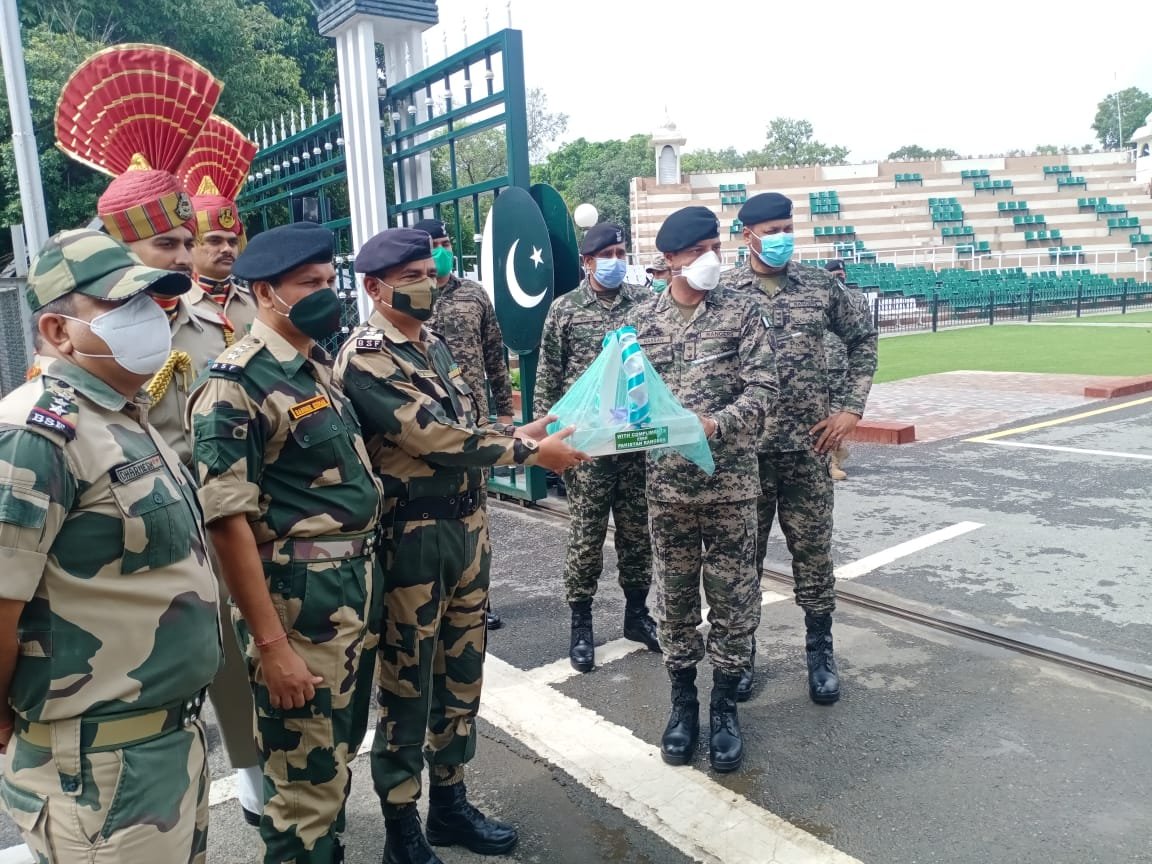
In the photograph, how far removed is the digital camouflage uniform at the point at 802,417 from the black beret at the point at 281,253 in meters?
1.84

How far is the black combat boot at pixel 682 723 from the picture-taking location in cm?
319

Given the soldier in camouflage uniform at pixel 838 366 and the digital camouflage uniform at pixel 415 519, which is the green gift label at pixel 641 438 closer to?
the digital camouflage uniform at pixel 415 519

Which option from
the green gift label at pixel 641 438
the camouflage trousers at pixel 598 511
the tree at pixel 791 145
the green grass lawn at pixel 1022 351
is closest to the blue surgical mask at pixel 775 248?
the camouflage trousers at pixel 598 511

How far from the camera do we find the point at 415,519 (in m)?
2.60

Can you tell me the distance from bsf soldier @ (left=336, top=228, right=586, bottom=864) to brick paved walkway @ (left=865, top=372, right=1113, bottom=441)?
7.13 m

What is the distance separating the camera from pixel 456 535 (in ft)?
8.72

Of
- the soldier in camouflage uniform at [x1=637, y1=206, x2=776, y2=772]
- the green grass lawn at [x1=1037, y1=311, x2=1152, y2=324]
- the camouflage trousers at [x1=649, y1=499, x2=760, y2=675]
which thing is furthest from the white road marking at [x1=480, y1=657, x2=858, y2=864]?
the green grass lawn at [x1=1037, y1=311, x2=1152, y2=324]

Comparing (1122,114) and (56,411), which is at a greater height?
(1122,114)

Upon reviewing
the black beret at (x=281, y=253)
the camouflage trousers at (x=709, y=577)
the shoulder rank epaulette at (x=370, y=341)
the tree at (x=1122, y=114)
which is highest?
the tree at (x=1122, y=114)

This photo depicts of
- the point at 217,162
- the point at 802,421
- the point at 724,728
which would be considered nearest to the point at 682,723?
the point at 724,728

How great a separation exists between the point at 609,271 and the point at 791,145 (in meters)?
87.3

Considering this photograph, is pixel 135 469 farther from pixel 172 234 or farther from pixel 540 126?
pixel 540 126

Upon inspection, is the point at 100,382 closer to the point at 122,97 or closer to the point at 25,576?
the point at 25,576

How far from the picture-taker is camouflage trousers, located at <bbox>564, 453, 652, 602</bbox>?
4.11 metres
